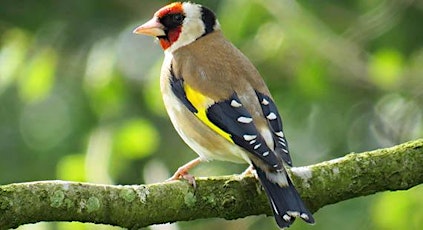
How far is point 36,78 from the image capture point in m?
7.10

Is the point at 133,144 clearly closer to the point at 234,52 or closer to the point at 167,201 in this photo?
the point at 234,52

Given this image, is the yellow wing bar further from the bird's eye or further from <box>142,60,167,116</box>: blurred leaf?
<box>142,60,167,116</box>: blurred leaf

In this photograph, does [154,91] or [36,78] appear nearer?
[154,91]

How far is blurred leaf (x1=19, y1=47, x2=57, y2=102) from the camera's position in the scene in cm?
705

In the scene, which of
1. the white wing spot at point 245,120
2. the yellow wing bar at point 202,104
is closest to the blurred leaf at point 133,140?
the yellow wing bar at point 202,104

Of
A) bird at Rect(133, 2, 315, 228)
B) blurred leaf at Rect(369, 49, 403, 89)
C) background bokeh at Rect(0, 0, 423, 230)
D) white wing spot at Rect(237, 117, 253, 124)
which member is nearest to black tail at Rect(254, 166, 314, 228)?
bird at Rect(133, 2, 315, 228)

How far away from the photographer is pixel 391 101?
8461mm

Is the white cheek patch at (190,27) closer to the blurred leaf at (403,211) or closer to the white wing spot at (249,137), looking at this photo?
the white wing spot at (249,137)

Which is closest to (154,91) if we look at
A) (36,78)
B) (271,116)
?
(36,78)

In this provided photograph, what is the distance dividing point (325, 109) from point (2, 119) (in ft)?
8.21

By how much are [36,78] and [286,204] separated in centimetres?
287

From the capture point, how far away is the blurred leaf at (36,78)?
705cm

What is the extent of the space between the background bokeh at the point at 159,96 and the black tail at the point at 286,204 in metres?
1.50

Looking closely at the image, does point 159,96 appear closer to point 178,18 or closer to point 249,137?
point 178,18
